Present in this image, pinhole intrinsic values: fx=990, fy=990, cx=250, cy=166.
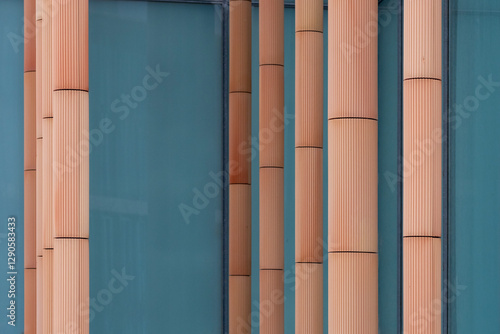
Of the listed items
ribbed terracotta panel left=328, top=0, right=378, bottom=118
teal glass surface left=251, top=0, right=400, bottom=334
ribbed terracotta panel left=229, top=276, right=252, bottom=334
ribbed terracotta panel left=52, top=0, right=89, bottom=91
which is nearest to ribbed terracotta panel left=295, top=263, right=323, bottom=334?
ribbed terracotta panel left=229, top=276, right=252, bottom=334

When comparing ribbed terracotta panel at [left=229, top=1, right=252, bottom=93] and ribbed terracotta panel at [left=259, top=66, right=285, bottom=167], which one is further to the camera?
ribbed terracotta panel at [left=229, top=1, right=252, bottom=93]

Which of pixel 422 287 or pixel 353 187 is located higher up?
pixel 353 187

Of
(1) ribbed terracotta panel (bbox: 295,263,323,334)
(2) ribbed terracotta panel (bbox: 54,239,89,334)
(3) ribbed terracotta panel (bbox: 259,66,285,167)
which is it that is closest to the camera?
(2) ribbed terracotta panel (bbox: 54,239,89,334)

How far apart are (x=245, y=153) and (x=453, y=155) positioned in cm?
355

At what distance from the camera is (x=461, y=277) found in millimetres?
15734

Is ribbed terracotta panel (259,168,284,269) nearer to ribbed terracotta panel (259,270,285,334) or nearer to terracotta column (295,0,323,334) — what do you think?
ribbed terracotta panel (259,270,285,334)
